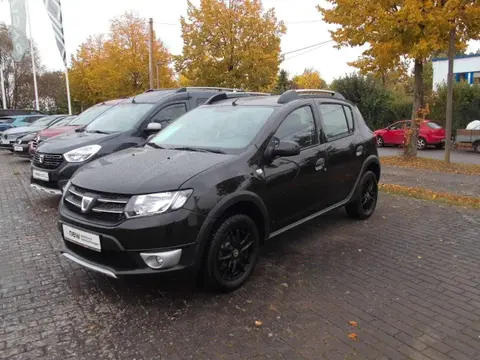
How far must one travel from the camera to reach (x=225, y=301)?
11.9 feet

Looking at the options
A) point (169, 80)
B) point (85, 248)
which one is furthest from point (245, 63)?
point (85, 248)

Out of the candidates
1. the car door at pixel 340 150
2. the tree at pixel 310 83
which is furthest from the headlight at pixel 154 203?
the tree at pixel 310 83

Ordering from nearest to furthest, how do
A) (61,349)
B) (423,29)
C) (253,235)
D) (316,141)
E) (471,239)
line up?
(61,349), (253,235), (316,141), (471,239), (423,29)

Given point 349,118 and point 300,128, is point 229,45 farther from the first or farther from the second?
point 300,128

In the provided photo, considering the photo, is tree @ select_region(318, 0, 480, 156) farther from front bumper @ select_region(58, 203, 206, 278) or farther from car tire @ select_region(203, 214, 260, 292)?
front bumper @ select_region(58, 203, 206, 278)

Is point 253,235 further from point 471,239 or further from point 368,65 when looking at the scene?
point 368,65

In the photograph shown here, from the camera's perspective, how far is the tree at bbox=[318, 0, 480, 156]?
1154cm

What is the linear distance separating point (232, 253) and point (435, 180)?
326 inches

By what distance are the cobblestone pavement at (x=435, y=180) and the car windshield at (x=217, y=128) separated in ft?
19.7

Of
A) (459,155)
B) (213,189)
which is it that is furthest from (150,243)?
(459,155)

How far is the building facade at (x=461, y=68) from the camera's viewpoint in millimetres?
26594

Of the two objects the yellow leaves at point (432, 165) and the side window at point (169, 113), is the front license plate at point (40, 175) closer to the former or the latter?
the side window at point (169, 113)

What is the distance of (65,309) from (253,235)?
5.88ft

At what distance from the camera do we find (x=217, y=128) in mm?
4566
